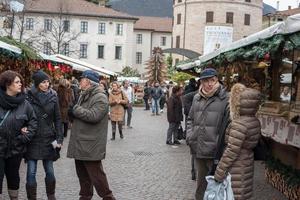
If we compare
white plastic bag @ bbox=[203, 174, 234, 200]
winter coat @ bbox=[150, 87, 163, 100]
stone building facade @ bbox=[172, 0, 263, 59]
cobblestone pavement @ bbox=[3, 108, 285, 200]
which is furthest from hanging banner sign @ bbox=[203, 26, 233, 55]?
white plastic bag @ bbox=[203, 174, 234, 200]

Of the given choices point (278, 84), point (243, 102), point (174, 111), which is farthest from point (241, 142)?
point (174, 111)

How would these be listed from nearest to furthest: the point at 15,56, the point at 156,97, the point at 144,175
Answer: the point at 144,175 → the point at 15,56 → the point at 156,97

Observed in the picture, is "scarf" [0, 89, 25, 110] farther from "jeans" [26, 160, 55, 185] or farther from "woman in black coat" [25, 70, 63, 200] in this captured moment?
"jeans" [26, 160, 55, 185]

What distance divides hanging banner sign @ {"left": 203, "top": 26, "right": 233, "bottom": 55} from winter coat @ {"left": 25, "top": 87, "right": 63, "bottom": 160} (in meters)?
59.5

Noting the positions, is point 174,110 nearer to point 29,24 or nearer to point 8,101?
point 8,101

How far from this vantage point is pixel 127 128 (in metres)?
20.9

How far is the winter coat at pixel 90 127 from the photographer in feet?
22.6

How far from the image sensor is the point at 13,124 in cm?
661

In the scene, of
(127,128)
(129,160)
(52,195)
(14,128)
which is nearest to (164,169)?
(129,160)

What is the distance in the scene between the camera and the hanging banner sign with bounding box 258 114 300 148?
722cm

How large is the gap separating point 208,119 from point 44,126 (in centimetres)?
211

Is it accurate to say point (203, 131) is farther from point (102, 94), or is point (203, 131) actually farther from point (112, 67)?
point (112, 67)

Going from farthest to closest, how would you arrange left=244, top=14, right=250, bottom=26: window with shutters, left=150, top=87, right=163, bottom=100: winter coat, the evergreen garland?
left=244, top=14, right=250, bottom=26: window with shutters < left=150, top=87, right=163, bottom=100: winter coat < the evergreen garland

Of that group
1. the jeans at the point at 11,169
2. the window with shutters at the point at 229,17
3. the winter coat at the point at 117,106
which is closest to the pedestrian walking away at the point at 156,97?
the winter coat at the point at 117,106
